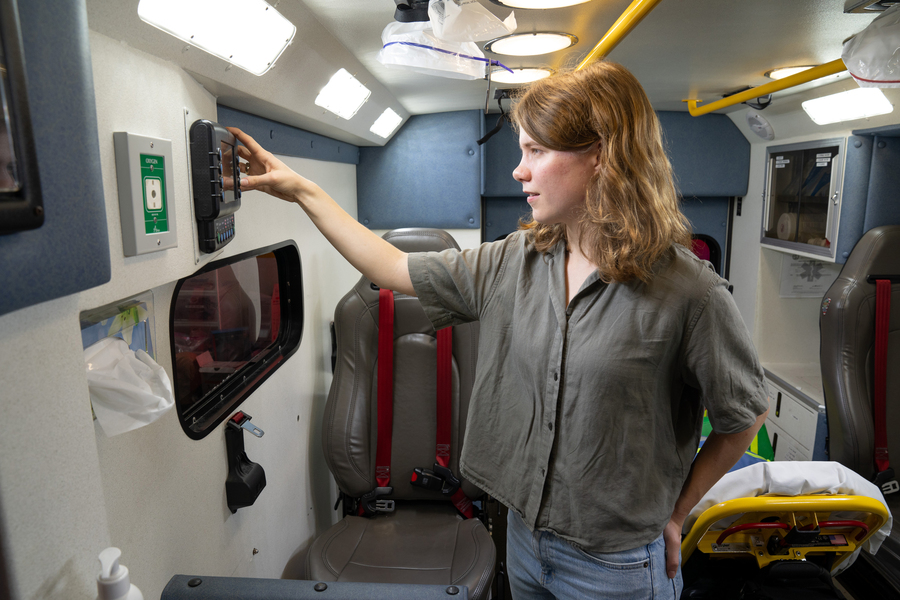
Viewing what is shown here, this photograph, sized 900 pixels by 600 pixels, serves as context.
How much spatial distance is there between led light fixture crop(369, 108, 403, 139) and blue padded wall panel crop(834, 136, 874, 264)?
90.9 inches

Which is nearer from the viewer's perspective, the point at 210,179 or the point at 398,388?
the point at 210,179

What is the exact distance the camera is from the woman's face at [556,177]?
117cm

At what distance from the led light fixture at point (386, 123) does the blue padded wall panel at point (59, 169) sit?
7.52ft

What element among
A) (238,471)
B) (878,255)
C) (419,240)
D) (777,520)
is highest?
(419,240)

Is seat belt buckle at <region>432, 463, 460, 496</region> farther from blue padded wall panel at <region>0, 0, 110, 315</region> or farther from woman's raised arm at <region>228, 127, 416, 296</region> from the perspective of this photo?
blue padded wall panel at <region>0, 0, 110, 315</region>

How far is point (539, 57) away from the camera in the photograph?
87.4 inches

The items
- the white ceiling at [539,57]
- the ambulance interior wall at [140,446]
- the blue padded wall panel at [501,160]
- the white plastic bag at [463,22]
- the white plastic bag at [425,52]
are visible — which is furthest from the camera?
the blue padded wall panel at [501,160]

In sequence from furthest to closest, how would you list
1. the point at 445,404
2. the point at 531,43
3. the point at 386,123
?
1. the point at 386,123
2. the point at 445,404
3. the point at 531,43

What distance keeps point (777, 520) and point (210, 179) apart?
1.87m

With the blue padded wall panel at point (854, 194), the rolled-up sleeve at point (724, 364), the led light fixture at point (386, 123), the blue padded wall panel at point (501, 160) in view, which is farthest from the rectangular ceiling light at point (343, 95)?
the blue padded wall panel at point (854, 194)

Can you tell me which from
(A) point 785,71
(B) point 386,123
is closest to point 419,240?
(B) point 386,123

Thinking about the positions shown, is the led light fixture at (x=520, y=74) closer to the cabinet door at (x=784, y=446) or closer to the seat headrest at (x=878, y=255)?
the seat headrest at (x=878, y=255)

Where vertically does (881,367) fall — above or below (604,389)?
below

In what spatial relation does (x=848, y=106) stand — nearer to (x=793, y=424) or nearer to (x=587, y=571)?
(x=793, y=424)
